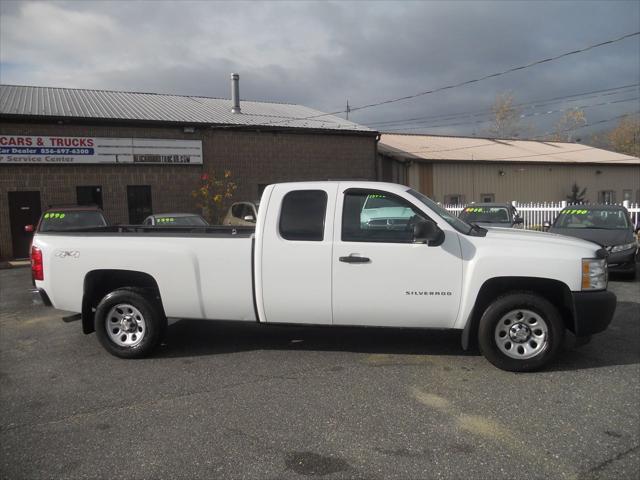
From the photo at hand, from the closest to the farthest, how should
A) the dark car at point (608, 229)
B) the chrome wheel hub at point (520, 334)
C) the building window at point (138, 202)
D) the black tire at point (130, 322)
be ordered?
1. the chrome wheel hub at point (520, 334)
2. the black tire at point (130, 322)
3. the dark car at point (608, 229)
4. the building window at point (138, 202)

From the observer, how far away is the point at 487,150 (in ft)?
106

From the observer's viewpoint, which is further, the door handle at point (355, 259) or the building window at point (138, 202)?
the building window at point (138, 202)

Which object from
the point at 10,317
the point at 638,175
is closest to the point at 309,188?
the point at 10,317

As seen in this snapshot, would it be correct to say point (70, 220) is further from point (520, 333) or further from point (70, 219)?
point (520, 333)

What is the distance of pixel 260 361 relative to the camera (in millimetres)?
5172

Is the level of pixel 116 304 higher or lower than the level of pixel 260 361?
higher

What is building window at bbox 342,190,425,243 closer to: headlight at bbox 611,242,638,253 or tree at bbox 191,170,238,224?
headlight at bbox 611,242,638,253

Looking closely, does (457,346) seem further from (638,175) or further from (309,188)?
(638,175)

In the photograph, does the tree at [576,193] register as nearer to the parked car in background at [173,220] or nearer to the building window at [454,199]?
the building window at [454,199]

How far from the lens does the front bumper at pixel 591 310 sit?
4.52m

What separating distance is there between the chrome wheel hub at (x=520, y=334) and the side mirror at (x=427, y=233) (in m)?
0.97

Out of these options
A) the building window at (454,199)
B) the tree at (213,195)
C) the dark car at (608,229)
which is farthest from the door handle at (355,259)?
the building window at (454,199)

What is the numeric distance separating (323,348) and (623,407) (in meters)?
2.88

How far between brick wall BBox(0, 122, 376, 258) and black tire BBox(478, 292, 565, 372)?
16517 mm
